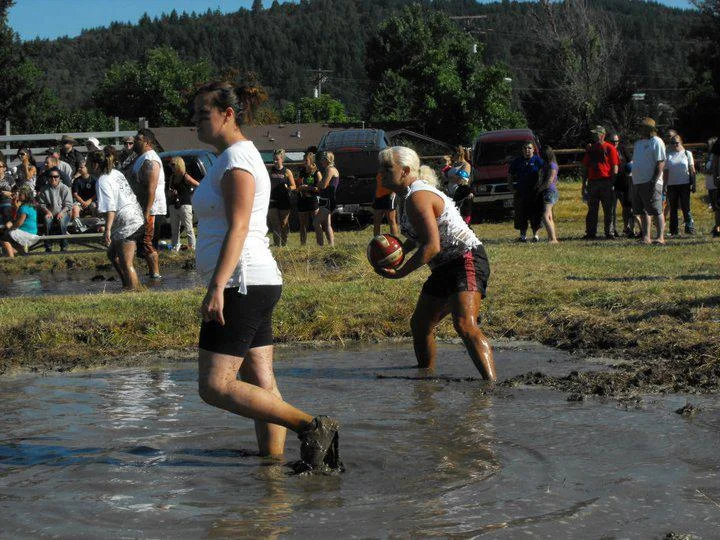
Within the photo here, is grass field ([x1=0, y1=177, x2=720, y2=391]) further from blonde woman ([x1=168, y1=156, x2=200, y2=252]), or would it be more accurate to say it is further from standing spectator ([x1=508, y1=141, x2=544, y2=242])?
blonde woman ([x1=168, y1=156, x2=200, y2=252])

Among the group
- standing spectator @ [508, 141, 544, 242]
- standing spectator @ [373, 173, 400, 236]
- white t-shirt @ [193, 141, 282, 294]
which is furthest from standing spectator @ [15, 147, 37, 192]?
white t-shirt @ [193, 141, 282, 294]

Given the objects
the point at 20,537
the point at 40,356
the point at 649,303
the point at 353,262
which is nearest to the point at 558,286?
the point at 649,303

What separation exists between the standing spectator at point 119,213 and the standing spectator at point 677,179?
1032 centimetres

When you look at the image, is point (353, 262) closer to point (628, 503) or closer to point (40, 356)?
point (40, 356)

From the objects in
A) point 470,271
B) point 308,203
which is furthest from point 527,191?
point 470,271

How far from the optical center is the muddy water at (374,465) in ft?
15.9

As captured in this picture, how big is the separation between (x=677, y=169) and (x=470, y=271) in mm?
12595

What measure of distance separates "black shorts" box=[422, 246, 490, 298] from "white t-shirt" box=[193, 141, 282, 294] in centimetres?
287

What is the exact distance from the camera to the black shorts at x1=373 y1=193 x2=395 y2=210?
56.1 ft

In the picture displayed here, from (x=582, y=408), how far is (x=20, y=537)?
3770 millimetres

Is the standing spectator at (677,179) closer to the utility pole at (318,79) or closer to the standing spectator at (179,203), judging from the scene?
the standing spectator at (179,203)

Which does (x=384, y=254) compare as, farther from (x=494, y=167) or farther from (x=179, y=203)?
(x=494, y=167)

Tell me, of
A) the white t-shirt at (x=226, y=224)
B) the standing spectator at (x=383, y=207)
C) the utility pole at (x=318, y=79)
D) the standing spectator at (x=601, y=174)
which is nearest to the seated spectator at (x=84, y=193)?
the standing spectator at (x=383, y=207)

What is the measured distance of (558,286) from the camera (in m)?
11.2
